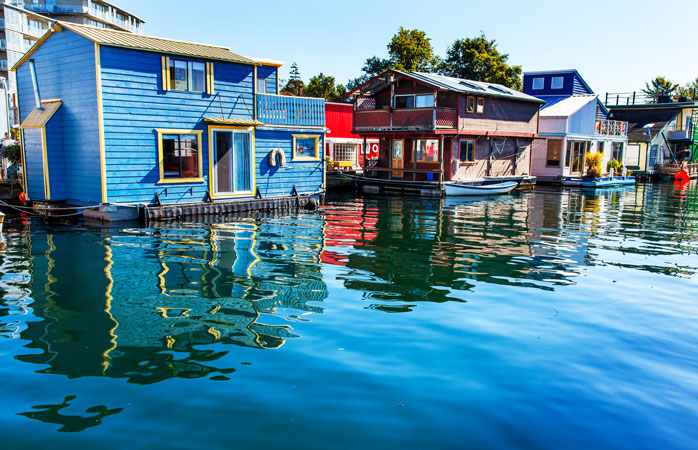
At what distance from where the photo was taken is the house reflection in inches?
311

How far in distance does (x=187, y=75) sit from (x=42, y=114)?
18.1 ft

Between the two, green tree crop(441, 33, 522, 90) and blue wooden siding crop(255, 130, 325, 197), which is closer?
blue wooden siding crop(255, 130, 325, 197)

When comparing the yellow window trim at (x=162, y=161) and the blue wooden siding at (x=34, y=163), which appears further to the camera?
the blue wooden siding at (x=34, y=163)

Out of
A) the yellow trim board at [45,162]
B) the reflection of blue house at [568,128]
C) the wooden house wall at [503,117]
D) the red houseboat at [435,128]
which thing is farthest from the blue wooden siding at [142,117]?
the reflection of blue house at [568,128]

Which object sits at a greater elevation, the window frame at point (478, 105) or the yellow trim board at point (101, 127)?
the window frame at point (478, 105)

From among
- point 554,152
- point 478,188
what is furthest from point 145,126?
point 554,152

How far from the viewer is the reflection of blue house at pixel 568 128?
144ft

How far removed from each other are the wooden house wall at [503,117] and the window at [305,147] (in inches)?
470

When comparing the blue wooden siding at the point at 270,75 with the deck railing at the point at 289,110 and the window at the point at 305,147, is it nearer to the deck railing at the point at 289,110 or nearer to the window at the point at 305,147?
the deck railing at the point at 289,110

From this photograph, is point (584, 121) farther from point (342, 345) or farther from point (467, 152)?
point (342, 345)

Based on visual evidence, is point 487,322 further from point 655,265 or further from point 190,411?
point 655,265

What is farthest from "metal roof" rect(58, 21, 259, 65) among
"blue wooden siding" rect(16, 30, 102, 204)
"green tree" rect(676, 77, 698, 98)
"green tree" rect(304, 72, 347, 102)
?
"green tree" rect(676, 77, 698, 98)

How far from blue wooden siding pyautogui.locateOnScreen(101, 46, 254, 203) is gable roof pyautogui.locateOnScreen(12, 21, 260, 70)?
0.29 metres

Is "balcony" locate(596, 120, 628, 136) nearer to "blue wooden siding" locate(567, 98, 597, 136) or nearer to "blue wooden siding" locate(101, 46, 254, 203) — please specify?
"blue wooden siding" locate(567, 98, 597, 136)
